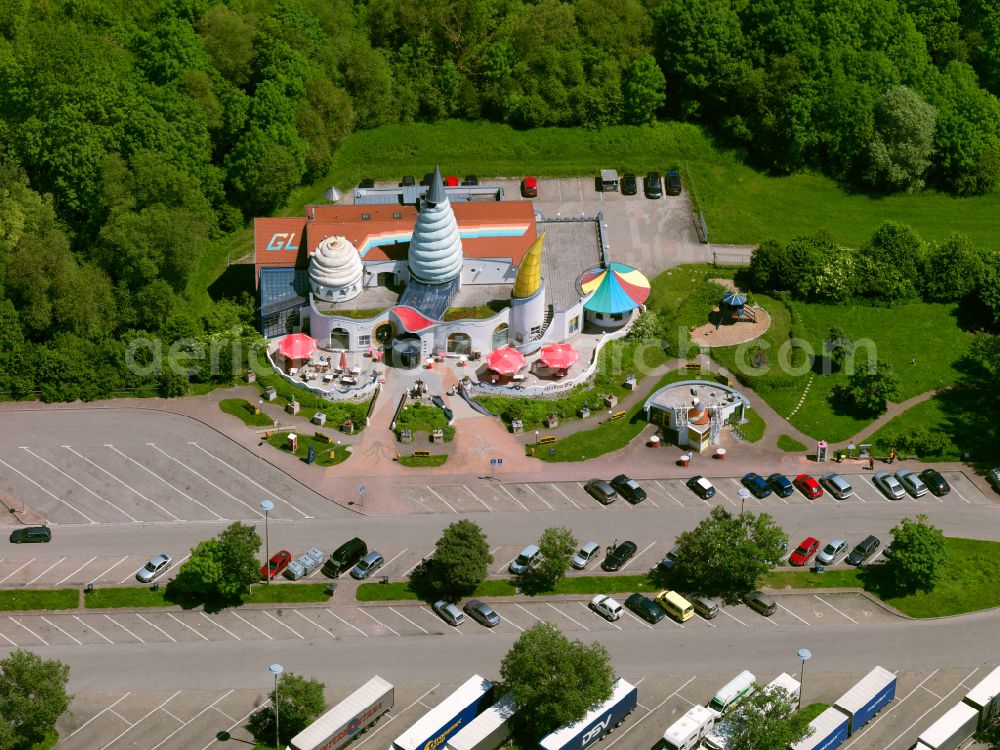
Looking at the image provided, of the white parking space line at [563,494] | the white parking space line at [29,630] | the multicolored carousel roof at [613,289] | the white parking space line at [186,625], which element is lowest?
the white parking space line at [29,630]

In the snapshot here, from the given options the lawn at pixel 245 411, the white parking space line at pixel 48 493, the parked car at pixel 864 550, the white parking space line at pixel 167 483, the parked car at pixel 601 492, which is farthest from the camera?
the lawn at pixel 245 411

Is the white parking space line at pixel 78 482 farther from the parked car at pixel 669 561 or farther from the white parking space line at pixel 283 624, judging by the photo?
the parked car at pixel 669 561

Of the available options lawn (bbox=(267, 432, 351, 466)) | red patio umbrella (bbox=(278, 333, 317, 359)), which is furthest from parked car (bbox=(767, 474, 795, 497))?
red patio umbrella (bbox=(278, 333, 317, 359))

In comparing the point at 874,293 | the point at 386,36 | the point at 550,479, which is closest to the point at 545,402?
the point at 550,479

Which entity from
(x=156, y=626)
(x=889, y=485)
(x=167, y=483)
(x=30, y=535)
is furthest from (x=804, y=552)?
(x=30, y=535)

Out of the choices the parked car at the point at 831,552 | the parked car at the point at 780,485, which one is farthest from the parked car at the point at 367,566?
the parked car at the point at 831,552
